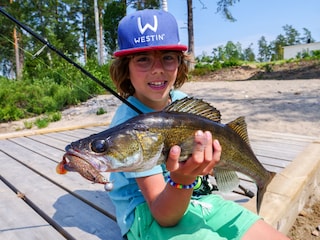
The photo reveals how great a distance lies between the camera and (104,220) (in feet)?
6.83

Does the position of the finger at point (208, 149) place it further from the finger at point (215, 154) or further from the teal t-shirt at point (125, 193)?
the teal t-shirt at point (125, 193)

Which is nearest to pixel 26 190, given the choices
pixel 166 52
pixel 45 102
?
pixel 166 52

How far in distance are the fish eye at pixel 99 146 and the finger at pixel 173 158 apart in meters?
0.25

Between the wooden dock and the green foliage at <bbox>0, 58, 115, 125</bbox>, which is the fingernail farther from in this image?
the green foliage at <bbox>0, 58, 115, 125</bbox>

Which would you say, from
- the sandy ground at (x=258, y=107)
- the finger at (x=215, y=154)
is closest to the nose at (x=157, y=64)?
the finger at (x=215, y=154)

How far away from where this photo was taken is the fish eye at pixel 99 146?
109cm

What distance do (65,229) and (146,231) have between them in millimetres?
599

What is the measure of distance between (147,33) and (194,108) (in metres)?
0.58

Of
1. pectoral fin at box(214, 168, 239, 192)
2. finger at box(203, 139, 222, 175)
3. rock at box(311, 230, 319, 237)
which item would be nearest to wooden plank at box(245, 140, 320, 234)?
rock at box(311, 230, 319, 237)

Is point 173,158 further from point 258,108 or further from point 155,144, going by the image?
point 258,108

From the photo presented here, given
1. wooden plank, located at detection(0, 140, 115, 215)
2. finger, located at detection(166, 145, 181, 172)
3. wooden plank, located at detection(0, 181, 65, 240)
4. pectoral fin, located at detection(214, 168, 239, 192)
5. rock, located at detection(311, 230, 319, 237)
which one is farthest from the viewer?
rock, located at detection(311, 230, 319, 237)

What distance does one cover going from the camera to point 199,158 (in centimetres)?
125

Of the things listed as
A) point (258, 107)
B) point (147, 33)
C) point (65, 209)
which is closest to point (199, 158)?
point (147, 33)

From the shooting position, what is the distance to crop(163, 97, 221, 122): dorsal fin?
135cm
